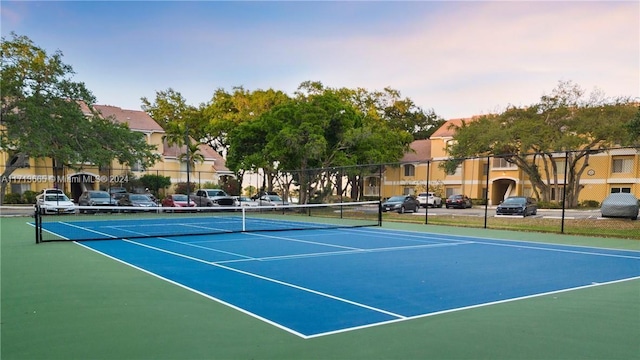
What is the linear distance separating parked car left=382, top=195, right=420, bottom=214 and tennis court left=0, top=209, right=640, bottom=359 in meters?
17.7

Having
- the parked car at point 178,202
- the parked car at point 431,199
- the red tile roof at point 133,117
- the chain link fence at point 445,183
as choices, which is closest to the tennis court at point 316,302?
the chain link fence at point 445,183

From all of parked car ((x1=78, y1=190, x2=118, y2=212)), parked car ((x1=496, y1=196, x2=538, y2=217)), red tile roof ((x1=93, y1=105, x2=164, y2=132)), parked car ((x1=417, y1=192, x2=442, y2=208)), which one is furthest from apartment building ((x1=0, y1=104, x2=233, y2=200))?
parked car ((x1=496, y1=196, x2=538, y2=217))

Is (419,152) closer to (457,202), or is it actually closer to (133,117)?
(457,202)

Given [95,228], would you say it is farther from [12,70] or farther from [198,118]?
[198,118]

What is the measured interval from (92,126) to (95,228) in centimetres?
1496

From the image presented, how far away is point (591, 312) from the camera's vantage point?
6328 millimetres

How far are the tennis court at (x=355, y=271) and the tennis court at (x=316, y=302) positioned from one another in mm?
39

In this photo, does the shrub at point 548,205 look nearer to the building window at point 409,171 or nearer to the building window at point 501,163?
the building window at point 501,163

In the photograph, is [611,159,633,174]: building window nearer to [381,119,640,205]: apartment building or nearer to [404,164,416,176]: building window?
[381,119,640,205]: apartment building

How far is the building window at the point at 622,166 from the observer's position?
Result: 4068 centimetres

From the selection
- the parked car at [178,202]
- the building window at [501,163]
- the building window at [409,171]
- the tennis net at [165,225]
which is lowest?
the tennis net at [165,225]

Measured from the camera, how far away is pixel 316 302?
22.0 ft

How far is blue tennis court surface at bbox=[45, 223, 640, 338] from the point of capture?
21.0 feet

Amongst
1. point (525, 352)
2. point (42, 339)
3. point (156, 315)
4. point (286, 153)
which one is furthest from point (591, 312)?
point (286, 153)
